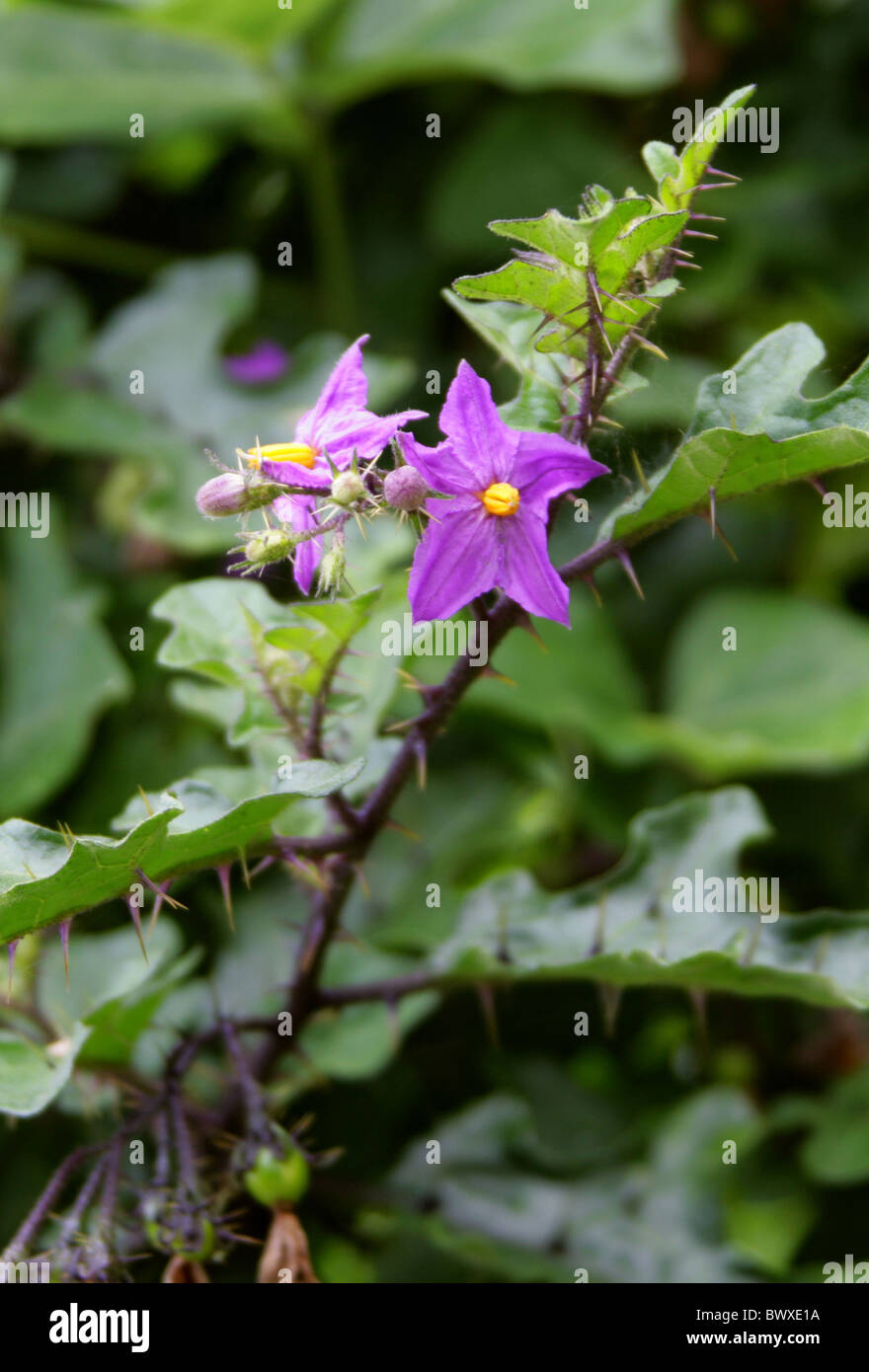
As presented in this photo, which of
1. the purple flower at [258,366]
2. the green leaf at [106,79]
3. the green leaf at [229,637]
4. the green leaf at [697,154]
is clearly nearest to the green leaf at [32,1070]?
the green leaf at [229,637]

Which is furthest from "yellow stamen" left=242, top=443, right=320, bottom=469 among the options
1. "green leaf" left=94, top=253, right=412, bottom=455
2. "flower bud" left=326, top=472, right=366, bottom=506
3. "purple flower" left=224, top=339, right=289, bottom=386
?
"purple flower" left=224, top=339, right=289, bottom=386

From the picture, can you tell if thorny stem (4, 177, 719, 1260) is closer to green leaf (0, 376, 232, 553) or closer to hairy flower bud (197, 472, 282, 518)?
hairy flower bud (197, 472, 282, 518)

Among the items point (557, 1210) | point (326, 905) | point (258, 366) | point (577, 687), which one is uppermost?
point (258, 366)

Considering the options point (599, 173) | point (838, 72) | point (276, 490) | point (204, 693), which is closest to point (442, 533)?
point (276, 490)

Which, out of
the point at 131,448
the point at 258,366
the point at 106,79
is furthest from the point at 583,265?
the point at 106,79

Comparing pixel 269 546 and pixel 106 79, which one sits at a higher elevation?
pixel 106 79

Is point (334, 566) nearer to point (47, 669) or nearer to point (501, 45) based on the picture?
point (47, 669)
